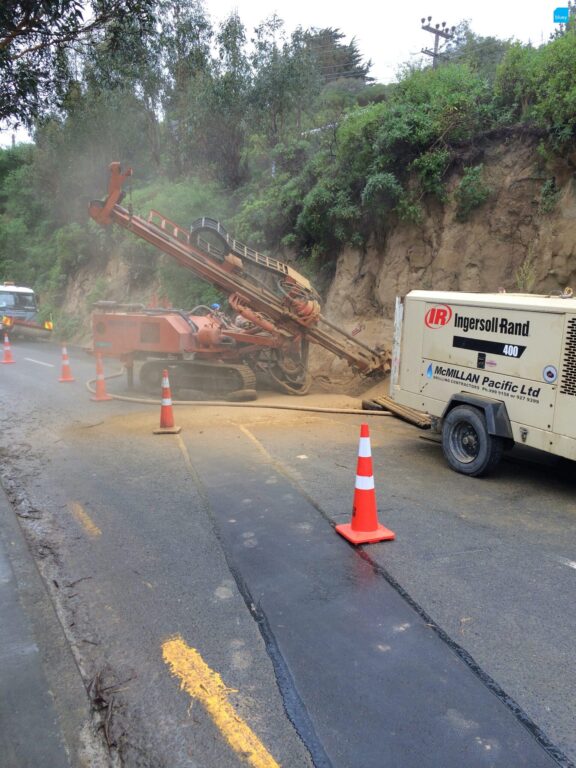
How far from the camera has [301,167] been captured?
1978 cm

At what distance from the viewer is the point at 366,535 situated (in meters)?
5.00

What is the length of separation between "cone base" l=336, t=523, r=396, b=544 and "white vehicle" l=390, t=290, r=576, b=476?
2190 mm

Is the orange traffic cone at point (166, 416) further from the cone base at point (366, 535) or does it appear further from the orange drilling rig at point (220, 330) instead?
the cone base at point (366, 535)

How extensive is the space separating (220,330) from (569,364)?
303 inches

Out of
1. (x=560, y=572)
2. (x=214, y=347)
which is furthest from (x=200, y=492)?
(x=214, y=347)

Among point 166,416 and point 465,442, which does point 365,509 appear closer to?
point 465,442

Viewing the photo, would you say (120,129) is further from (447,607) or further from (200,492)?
(447,607)

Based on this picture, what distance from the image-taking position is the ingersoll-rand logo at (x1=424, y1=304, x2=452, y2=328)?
7469mm

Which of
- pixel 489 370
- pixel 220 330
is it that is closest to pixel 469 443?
pixel 489 370

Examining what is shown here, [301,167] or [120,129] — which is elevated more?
[120,129]

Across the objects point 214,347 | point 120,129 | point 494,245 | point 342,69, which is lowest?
point 214,347

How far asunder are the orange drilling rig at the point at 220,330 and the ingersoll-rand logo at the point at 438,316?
16.0ft

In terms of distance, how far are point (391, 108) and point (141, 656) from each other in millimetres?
14505

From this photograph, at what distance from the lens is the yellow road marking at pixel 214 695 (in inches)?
105
